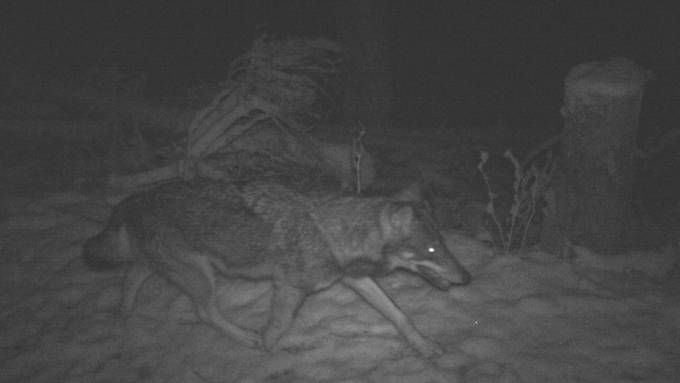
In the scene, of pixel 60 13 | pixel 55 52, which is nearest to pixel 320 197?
pixel 55 52

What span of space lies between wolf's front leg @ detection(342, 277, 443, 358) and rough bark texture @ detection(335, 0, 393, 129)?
14.2ft

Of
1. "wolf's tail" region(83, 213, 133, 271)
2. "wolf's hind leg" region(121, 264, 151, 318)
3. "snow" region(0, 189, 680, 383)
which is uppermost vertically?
"wolf's tail" region(83, 213, 133, 271)

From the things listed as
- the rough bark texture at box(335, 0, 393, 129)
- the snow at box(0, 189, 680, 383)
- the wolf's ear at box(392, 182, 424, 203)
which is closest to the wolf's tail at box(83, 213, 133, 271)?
the snow at box(0, 189, 680, 383)

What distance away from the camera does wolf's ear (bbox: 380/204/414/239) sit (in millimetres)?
3654

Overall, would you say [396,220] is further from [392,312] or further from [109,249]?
[109,249]

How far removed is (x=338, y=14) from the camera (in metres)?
8.33

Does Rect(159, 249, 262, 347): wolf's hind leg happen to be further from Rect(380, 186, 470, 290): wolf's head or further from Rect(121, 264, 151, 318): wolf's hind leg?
Rect(380, 186, 470, 290): wolf's head

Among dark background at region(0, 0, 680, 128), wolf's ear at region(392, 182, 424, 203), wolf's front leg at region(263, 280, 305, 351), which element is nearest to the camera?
wolf's front leg at region(263, 280, 305, 351)

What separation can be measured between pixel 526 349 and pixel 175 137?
6.17 metres

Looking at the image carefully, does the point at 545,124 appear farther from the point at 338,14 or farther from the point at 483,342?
the point at 483,342

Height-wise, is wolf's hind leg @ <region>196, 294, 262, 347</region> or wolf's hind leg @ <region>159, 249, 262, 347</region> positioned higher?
wolf's hind leg @ <region>159, 249, 262, 347</region>

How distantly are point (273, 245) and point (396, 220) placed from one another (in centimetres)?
92

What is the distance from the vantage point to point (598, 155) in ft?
13.8

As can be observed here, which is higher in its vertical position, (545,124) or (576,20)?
(576,20)
